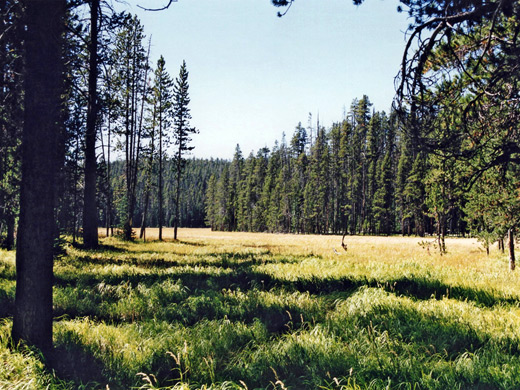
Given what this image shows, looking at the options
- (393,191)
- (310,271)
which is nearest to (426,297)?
(310,271)

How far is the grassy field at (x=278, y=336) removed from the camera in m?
3.34

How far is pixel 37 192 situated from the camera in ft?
12.7

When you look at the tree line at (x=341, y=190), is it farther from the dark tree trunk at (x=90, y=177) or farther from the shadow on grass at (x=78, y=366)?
the shadow on grass at (x=78, y=366)

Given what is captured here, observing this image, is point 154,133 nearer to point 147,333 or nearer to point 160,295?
point 160,295

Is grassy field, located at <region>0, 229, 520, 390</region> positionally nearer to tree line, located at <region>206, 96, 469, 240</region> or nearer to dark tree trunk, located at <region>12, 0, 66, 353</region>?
dark tree trunk, located at <region>12, 0, 66, 353</region>

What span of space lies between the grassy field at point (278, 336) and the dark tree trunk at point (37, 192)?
15.2 inches

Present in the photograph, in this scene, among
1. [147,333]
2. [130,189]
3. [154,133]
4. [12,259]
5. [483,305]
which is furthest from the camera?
[154,133]

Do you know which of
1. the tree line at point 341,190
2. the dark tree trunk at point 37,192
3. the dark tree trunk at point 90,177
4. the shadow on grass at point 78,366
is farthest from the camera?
the tree line at point 341,190

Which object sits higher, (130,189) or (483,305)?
(130,189)

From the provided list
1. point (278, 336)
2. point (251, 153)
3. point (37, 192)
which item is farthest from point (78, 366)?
point (251, 153)

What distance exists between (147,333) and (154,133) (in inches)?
1038

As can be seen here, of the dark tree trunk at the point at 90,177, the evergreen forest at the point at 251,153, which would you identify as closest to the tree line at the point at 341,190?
the evergreen forest at the point at 251,153

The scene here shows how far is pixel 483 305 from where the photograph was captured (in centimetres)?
606

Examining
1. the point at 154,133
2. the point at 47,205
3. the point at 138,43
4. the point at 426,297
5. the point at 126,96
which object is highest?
the point at 138,43
